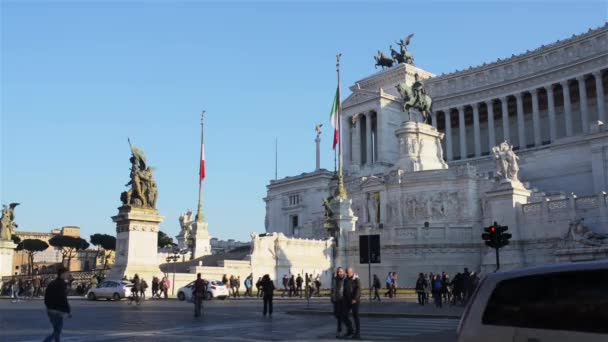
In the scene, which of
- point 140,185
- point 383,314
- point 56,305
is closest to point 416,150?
point 140,185

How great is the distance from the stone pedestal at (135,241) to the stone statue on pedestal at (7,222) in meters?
14.7

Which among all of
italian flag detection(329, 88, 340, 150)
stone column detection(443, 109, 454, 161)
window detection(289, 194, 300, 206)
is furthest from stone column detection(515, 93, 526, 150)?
italian flag detection(329, 88, 340, 150)

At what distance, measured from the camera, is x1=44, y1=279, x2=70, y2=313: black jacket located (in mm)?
12039

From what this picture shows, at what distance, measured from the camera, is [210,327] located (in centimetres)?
1683

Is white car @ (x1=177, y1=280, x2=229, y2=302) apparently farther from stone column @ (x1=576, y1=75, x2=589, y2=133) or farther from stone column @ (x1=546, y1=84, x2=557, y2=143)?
stone column @ (x1=546, y1=84, x2=557, y2=143)

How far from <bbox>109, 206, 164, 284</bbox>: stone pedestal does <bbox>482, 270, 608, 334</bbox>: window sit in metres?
28.6

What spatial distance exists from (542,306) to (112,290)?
29094mm

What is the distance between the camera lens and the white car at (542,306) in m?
5.02

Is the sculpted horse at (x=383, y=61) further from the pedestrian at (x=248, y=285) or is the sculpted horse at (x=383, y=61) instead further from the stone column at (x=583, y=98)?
the pedestrian at (x=248, y=285)

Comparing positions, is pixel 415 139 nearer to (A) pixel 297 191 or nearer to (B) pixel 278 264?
(B) pixel 278 264

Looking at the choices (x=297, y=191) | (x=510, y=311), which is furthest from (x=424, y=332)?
(x=297, y=191)

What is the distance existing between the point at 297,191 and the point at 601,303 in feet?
261

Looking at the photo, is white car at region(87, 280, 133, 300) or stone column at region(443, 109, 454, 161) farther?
stone column at region(443, 109, 454, 161)

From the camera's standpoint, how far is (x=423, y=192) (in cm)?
4975
